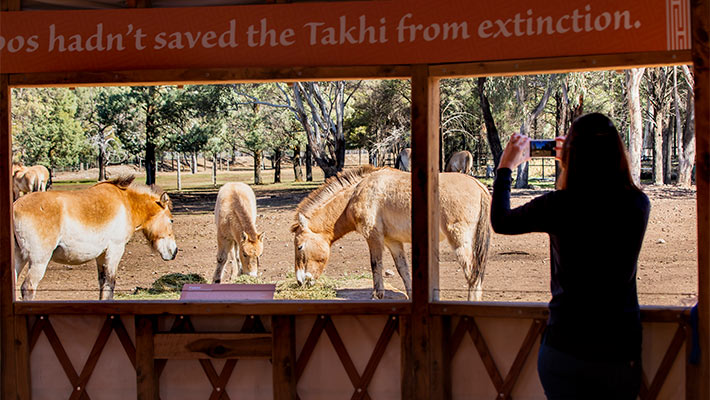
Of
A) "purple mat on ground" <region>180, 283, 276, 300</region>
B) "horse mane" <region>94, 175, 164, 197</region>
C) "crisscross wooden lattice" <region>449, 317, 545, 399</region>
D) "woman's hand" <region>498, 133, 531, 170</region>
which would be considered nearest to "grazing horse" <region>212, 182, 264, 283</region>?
"horse mane" <region>94, 175, 164, 197</region>

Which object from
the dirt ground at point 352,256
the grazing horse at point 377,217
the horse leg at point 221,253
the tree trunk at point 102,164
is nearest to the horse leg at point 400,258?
the grazing horse at point 377,217

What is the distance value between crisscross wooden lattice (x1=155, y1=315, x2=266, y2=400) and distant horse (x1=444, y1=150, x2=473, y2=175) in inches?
236

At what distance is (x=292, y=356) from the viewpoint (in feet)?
14.1

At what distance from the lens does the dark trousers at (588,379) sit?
2240 mm

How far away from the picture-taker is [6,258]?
4438 mm

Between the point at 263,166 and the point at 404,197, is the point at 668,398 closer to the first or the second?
the point at 404,197

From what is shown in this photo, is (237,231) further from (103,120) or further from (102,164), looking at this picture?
(103,120)

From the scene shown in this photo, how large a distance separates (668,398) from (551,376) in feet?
7.02

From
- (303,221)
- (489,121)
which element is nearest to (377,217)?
(303,221)

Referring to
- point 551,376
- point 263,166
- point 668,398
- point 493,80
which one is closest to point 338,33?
point 551,376

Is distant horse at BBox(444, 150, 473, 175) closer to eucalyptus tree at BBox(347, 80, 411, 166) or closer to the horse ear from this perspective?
eucalyptus tree at BBox(347, 80, 411, 166)

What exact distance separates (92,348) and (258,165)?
6.05m

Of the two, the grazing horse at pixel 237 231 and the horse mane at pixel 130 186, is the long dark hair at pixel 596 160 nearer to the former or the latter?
the horse mane at pixel 130 186

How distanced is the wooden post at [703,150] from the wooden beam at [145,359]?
3218 millimetres
